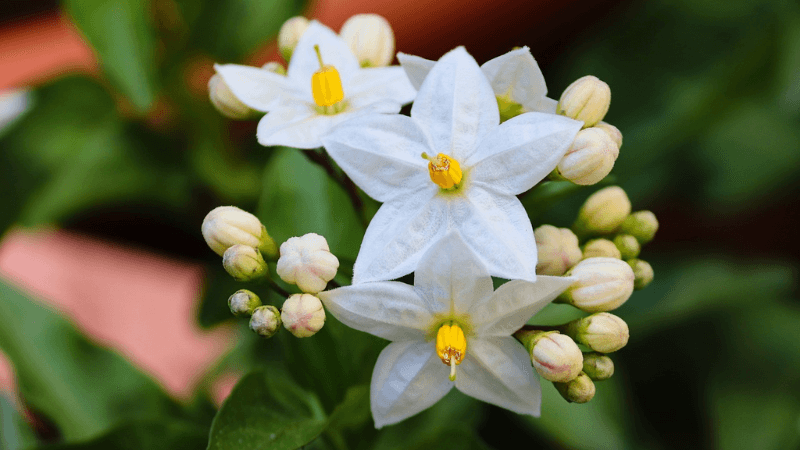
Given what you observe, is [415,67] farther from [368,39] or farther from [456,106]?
[368,39]

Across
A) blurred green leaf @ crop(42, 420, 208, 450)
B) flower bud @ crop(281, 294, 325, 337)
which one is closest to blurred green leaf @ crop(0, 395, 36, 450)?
blurred green leaf @ crop(42, 420, 208, 450)

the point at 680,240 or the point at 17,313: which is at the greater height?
the point at 17,313

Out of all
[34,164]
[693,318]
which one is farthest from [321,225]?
[693,318]

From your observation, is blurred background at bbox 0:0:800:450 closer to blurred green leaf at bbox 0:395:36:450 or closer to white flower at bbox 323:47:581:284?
blurred green leaf at bbox 0:395:36:450

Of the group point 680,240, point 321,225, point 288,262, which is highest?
point 288,262

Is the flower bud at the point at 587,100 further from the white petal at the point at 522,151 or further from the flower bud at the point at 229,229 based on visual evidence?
the flower bud at the point at 229,229

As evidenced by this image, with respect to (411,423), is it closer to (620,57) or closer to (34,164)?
(34,164)

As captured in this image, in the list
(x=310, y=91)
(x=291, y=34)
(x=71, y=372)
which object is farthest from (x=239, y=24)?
(x=71, y=372)
